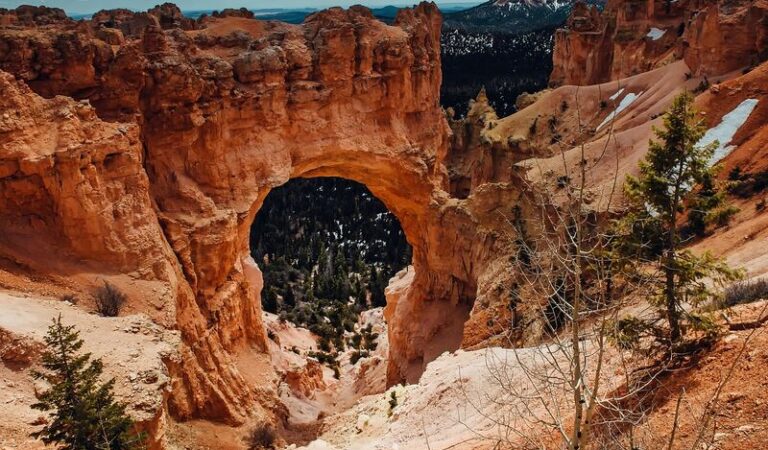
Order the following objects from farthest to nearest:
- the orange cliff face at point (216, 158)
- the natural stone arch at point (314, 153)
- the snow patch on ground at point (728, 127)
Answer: the snow patch on ground at point (728, 127)
the natural stone arch at point (314, 153)
the orange cliff face at point (216, 158)

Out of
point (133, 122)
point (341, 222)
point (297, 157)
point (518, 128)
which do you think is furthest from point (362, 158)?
point (341, 222)

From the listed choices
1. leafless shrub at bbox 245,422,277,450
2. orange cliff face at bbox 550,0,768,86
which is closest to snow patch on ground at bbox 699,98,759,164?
orange cliff face at bbox 550,0,768,86

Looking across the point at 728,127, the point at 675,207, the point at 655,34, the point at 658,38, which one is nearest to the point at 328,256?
the point at 658,38

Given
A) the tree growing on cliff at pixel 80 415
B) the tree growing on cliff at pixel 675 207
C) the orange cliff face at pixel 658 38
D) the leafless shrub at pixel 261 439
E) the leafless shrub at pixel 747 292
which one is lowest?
the leafless shrub at pixel 261 439

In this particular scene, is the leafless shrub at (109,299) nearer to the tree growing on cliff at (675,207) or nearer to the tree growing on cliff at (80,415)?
the tree growing on cliff at (80,415)

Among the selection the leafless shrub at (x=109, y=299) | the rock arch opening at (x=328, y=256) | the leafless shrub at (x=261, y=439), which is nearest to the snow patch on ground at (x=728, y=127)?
the leafless shrub at (x=261, y=439)

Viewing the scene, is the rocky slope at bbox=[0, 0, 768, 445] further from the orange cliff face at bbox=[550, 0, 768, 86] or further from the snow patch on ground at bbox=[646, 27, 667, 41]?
the snow patch on ground at bbox=[646, 27, 667, 41]
